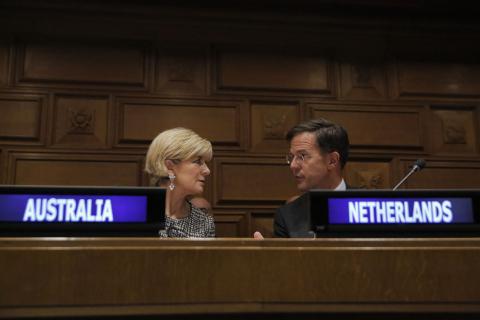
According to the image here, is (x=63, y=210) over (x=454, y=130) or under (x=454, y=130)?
under

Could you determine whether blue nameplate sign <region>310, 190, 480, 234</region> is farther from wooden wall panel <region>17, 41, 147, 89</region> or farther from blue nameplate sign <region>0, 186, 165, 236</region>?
wooden wall panel <region>17, 41, 147, 89</region>

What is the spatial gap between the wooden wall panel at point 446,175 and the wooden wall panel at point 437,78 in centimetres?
44

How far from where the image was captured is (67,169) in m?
2.50

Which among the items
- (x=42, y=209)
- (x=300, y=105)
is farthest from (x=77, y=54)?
(x=42, y=209)

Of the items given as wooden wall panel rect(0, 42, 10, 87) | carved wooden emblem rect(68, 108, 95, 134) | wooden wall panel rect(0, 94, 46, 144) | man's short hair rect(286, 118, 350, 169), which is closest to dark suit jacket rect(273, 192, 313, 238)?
man's short hair rect(286, 118, 350, 169)

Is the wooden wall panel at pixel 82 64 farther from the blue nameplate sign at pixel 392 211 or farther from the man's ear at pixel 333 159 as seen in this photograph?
the blue nameplate sign at pixel 392 211

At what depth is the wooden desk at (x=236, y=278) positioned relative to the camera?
0.51 metres

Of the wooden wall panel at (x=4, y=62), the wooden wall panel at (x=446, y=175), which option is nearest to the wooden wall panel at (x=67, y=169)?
the wooden wall panel at (x=4, y=62)

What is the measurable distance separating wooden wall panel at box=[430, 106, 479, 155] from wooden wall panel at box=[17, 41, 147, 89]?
175cm

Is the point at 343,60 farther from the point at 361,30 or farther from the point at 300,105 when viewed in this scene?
the point at 300,105

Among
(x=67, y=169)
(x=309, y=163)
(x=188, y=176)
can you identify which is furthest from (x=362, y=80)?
(x=67, y=169)

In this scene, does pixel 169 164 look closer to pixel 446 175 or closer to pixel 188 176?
pixel 188 176

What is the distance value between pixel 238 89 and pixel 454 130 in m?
1.33

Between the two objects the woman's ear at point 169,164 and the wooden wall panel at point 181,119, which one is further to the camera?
the wooden wall panel at point 181,119
